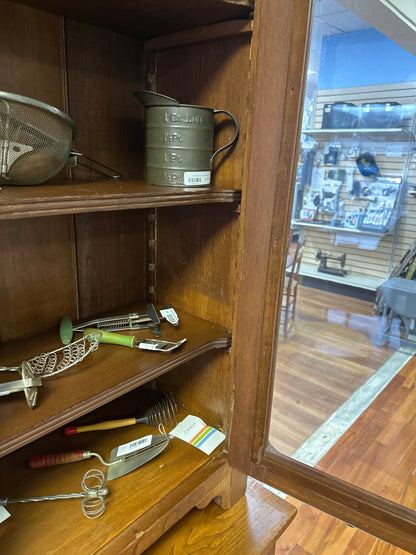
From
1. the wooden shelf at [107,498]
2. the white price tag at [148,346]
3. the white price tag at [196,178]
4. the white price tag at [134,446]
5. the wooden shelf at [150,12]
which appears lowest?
the wooden shelf at [107,498]

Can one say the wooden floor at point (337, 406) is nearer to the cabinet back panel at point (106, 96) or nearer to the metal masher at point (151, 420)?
the metal masher at point (151, 420)

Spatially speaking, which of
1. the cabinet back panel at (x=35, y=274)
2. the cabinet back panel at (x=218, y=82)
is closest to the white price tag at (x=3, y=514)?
the cabinet back panel at (x=35, y=274)

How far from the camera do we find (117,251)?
44.5 inches

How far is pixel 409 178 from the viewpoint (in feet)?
4.57

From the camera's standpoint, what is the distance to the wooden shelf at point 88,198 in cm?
59

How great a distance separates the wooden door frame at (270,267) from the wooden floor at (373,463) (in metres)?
0.69

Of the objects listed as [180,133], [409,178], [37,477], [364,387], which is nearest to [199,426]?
[37,477]

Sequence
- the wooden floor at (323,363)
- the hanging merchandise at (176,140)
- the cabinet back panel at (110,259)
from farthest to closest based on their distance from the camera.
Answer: the wooden floor at (323,363) → the cabinet back panel at (110,259) → the hanging merchandise at (176,140)

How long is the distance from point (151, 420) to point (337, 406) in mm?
1928

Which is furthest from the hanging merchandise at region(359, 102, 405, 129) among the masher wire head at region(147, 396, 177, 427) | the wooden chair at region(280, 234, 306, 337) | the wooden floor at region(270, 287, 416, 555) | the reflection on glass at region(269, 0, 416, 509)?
the masher wire head at region(147, 396, 177, 427)

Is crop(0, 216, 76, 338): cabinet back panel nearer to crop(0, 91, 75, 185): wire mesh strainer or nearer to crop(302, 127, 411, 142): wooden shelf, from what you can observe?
crop(0, 91, 75, 185): wire mesh strainer

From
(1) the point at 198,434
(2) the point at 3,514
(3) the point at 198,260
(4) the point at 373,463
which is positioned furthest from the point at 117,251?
(4) the point at 373,463

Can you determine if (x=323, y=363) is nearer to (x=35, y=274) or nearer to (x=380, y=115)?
(x=380, y=115)

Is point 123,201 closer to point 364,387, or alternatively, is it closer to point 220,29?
point 220,29
